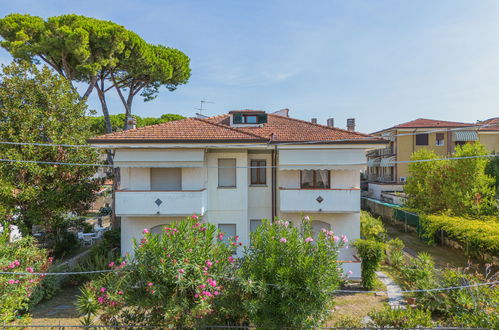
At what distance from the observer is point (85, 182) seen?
1742 cm

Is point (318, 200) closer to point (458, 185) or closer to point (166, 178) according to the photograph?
point (166, 178)

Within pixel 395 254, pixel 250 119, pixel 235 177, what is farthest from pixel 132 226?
pixel 395 254

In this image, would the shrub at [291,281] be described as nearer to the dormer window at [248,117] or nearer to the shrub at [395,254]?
the shrub at [395,254]

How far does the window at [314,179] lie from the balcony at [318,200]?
45.0 inches

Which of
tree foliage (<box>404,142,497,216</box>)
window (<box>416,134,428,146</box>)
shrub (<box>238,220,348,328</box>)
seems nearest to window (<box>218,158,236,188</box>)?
shrub (<box>238,220,348,328</box>)

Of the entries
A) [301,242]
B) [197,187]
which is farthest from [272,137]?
[301,242]

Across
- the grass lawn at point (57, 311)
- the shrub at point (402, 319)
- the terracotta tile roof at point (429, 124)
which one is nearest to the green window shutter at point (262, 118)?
the shrub at point (402, 319)

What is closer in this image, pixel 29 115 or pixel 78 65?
pixel 29 115

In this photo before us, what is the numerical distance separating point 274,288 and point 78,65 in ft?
73.7

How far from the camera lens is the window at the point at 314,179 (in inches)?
640

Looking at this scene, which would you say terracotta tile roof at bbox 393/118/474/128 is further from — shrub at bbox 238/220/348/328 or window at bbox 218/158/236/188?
shrub at bbox 238/220/348/328

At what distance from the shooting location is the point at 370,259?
14500mm

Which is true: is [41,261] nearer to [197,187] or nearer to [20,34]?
[197,187]

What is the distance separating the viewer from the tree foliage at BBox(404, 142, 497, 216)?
21.5 m
